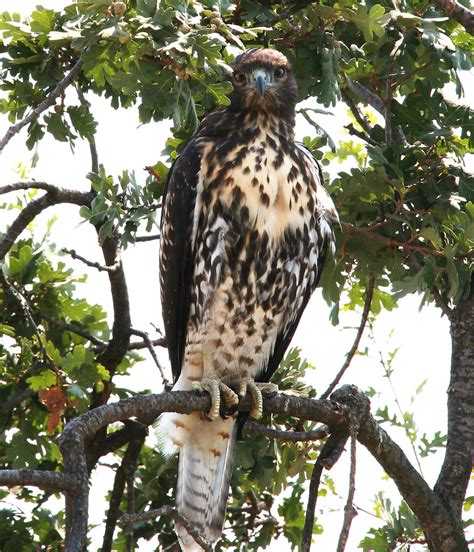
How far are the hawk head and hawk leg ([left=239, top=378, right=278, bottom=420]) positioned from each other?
1310 millimetres

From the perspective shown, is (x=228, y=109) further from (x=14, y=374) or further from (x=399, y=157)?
(x=14, y=374)

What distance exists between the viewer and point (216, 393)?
14.8 feet

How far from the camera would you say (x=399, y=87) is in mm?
4535

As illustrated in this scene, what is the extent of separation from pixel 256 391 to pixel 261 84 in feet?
4.75

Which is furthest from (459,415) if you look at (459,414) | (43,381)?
(43,381)

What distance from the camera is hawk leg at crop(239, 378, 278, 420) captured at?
4.43 metres

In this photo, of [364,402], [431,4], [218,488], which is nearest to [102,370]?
[218,488]

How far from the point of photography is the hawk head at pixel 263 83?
479 centimetres

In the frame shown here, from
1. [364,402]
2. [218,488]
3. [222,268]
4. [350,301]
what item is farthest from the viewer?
[350,301]

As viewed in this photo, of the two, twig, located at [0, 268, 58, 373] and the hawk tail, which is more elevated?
twig, located at [0, 268, 58, 373]

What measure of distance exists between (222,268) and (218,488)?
1104mm

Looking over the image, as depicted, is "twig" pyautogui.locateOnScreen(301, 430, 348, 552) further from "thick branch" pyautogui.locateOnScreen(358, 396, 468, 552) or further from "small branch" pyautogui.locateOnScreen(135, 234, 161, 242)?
"small branch" pyautogui.locateOnScreen(135, 234, 161, 242)

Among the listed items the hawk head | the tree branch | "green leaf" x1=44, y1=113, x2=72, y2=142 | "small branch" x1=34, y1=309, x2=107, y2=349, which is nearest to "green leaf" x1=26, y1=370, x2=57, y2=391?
"small branch" x1=34, y1=309, x2=107, y2=349

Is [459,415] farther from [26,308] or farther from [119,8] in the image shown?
[119,8]
